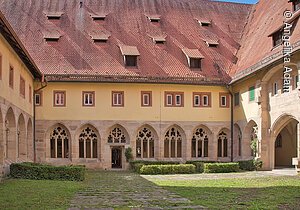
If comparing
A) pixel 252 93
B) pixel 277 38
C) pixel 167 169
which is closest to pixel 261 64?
pixel 277 38

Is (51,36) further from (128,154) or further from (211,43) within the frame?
(211,43)

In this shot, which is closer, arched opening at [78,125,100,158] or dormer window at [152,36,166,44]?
arched opening at [78,125,100,158]

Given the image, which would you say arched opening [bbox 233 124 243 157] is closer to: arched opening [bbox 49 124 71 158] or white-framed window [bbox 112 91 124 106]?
white-framed window [bbox 112 91 124 106]

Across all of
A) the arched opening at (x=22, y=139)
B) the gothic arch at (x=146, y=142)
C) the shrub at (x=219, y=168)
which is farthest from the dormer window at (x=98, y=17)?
the shrub at (x=219, y=168)

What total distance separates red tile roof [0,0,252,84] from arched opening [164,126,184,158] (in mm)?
3833

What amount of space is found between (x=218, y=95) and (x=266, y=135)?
229 inches

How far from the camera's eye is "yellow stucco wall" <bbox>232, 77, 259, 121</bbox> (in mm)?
27950

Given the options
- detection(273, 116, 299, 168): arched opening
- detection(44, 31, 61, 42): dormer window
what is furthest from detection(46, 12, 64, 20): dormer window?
detection(273, 116, 299, 168): arched opening

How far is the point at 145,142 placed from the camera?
31.2 meters

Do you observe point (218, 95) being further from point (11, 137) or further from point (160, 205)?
point (160, 205)

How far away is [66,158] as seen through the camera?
1188 inches

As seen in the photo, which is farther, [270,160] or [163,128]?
[163,128]

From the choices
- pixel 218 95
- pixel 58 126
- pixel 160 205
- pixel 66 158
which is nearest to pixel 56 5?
pixel 58 126

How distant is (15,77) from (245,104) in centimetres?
1539
